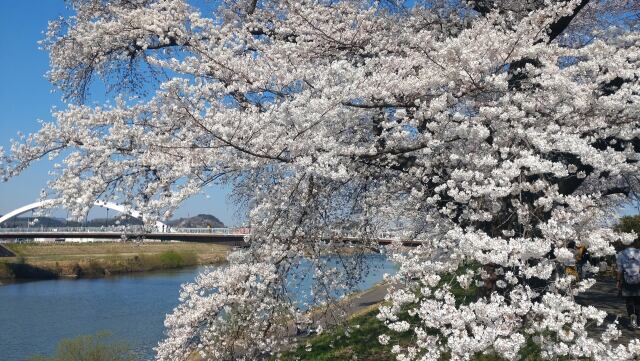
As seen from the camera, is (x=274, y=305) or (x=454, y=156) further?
(x=274, y=305)

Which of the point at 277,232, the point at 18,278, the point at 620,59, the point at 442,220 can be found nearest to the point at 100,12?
the point at 277,232

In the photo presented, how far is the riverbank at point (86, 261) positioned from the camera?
3903 cm

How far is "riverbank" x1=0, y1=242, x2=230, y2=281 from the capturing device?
3903cm

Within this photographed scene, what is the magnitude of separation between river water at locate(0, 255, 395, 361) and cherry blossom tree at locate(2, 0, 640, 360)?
118 inches

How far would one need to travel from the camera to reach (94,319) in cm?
2270

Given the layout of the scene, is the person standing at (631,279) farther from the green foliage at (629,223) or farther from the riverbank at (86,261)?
the riverbank at (86,261)

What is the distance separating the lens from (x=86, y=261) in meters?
41.8

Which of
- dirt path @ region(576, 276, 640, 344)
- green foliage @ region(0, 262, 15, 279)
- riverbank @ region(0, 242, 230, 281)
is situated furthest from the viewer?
riverbank @ region(0, 242, 230, 281)

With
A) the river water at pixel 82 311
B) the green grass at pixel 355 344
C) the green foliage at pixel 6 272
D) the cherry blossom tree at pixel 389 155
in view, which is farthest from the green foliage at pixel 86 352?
the green foliage at pixel 6 272

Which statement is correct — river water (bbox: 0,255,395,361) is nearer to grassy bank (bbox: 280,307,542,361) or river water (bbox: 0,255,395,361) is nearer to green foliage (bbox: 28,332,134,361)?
grassy bank (bbox: 280,307,542,361)

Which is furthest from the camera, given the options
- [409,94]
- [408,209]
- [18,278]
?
[18,278]

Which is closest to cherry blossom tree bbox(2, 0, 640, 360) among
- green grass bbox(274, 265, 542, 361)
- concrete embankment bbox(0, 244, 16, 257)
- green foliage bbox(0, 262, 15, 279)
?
green grass bbox(274, 265, 542, 361)

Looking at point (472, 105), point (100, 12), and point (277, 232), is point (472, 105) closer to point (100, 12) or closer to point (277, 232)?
point (277, 232)

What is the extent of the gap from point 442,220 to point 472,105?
139 centimetres
